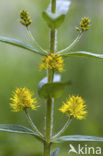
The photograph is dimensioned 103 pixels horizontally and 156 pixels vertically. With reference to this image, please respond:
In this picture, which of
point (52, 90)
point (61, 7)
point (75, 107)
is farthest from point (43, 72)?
point (52, 90)

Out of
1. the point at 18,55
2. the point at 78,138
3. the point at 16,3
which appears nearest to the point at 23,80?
the point at 18,55

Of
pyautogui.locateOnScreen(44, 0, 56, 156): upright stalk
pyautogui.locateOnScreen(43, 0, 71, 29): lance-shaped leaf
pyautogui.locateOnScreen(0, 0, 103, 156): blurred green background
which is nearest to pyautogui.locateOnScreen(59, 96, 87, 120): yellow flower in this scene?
pyautogui.locateOnScreen(44, 0, 56, 156): upright stalk

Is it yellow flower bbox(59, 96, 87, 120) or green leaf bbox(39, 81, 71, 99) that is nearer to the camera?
green leaf bbox(39, 81, 71, 99)

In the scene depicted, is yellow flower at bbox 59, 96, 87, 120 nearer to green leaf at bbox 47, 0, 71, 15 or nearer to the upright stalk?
the upright stalk

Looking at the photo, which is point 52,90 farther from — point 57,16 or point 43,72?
point 43,72

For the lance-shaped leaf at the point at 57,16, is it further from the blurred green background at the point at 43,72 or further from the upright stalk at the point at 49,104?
the blurred green background at the point at 43,72

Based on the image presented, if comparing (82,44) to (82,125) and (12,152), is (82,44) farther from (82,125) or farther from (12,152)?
(12,152)

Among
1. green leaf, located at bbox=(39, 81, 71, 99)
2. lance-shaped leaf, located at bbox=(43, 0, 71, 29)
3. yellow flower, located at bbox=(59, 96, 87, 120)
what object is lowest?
yellow flower, located at bbox=(59, 96, 87, 120)

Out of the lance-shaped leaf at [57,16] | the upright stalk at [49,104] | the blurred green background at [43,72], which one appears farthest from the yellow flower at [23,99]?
the blurred green background at [43,72]
